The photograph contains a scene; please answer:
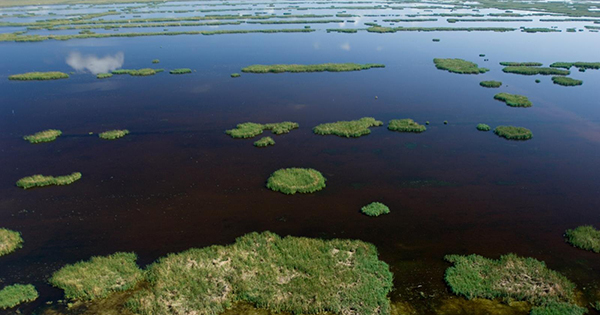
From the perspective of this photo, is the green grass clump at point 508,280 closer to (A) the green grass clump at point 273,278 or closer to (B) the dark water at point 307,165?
(B) the dark water at point 307,165

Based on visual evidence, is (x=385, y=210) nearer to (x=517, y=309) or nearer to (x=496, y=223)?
(x=496, y=223)

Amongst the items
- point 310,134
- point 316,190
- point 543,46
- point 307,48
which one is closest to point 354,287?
point 316,190

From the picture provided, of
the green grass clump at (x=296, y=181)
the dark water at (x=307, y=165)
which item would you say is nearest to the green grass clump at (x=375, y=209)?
the dark water at (x=307, y=165)

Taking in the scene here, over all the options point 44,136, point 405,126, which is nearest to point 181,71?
point 44,136

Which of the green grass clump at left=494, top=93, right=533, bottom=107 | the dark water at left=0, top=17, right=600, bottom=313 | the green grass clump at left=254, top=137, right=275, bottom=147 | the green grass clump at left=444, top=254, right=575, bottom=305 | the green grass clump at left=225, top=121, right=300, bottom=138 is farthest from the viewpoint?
the green grass clump at left=494, top=93, right=533, bottom=107

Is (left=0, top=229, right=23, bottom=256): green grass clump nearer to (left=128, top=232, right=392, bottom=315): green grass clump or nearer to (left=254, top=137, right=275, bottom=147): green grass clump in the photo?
(left=128, top=232, right=392, bottom=315): green grass clump

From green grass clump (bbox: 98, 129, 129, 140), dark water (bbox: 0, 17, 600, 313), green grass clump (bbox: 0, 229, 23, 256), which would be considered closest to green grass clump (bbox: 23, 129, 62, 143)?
dark water (bbox: 0, 17, 600, 313)
